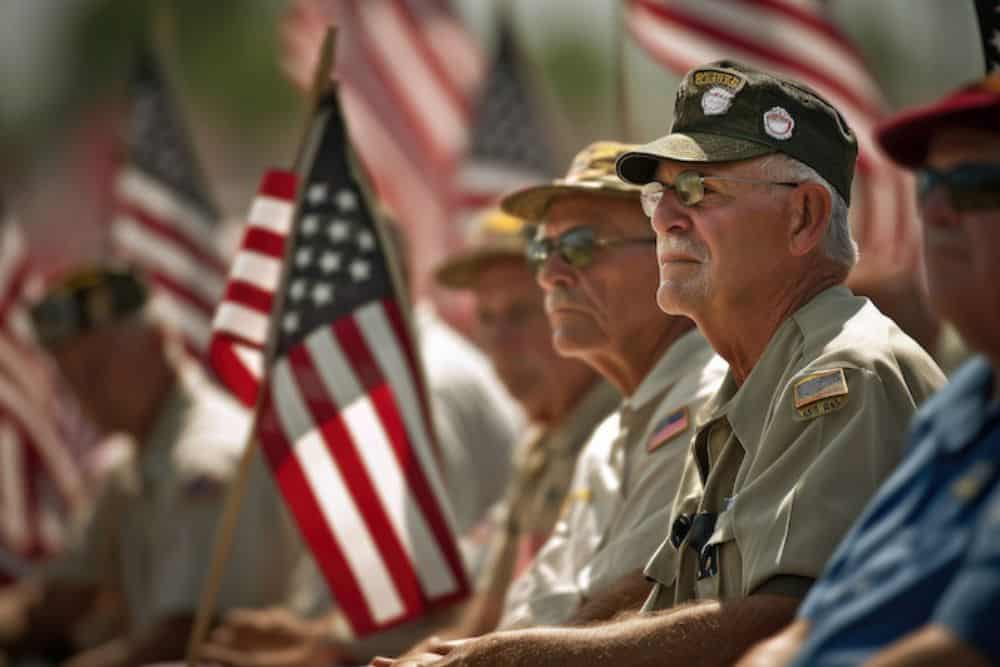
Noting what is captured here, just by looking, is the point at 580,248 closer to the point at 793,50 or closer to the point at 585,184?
the point at 585,184

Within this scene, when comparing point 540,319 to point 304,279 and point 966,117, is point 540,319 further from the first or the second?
point 966,117

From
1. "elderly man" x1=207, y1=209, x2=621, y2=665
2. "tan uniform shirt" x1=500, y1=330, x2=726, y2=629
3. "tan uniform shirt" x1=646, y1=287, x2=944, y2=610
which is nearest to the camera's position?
"tan uniform shirt" x1=646, y1=287, x2=944, y2=610

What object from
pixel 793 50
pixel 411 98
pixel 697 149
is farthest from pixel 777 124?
pixel 411 98

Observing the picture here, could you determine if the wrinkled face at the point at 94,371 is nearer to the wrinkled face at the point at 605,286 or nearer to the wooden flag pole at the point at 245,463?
the wooden flag pole at the point at 245,463

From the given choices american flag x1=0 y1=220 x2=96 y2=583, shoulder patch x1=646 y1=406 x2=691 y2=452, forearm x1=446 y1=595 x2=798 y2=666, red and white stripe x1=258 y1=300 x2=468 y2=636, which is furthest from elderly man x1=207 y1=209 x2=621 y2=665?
american flag x1=0 y1=220 x2=96 y2=583

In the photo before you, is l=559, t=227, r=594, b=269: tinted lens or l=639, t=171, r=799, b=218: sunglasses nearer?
l=639, t=171, r=799, b=218: sunglasses

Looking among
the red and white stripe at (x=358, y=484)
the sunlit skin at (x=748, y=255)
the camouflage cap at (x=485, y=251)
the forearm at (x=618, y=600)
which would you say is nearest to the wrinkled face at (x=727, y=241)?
the sunlit skin at (x=748, y=255)

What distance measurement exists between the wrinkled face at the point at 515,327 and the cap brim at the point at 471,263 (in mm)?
26

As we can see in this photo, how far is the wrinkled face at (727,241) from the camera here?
13.8 ft

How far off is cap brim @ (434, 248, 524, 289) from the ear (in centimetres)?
324

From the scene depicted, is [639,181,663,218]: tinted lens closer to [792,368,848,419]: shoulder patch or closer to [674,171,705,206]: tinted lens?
[674,171,705,206]: tinted lens

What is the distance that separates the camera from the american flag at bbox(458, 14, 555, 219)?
12156 millimetres

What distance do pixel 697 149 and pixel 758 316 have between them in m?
0.39

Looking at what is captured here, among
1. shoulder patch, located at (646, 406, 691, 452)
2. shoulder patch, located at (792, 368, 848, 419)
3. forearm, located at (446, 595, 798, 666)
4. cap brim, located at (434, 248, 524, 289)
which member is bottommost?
forearm, located at (446, 595, 798, 666)
